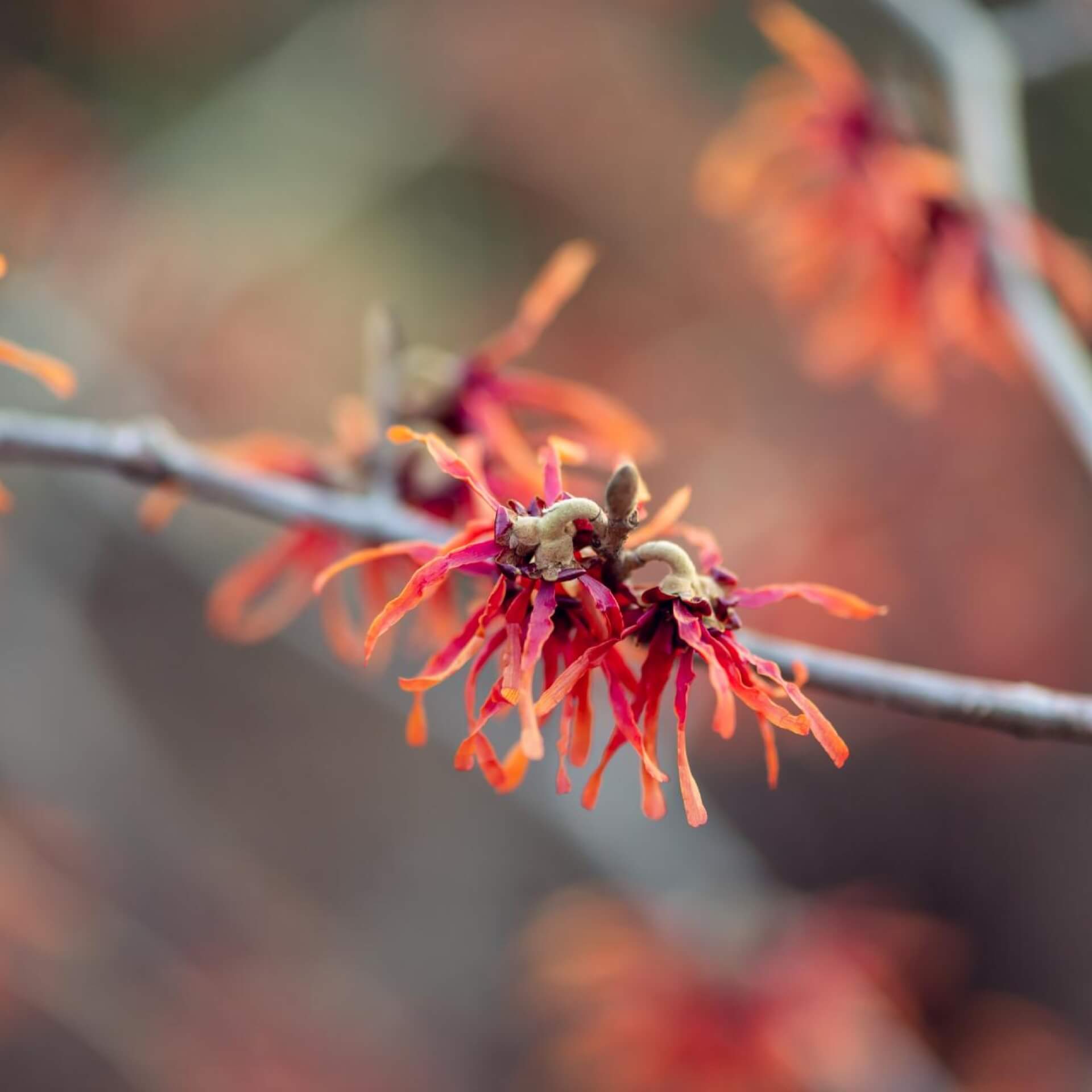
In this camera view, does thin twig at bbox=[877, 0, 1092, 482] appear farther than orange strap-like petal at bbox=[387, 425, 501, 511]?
Yes

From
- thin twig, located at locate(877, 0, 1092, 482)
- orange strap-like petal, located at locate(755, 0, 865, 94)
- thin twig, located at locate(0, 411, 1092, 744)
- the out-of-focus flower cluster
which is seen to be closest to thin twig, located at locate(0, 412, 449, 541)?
thin twig, located at locate(0, 411, 1092, 744)

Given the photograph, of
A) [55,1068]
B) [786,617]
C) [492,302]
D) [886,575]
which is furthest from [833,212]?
[55,1068]

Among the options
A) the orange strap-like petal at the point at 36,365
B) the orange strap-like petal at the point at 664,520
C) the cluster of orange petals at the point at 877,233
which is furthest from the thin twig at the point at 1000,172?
the orange strap-like petal at the point at 36,365

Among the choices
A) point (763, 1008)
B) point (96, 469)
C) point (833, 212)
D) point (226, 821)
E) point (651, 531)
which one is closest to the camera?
point (651, 531)

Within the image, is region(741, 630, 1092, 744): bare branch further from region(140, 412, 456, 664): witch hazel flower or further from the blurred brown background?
the blurred brown background

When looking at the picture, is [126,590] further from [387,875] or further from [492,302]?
[492,302]

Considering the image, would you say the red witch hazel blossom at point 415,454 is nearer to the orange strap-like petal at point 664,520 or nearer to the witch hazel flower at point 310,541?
the witch hazel flower at point 310,541
